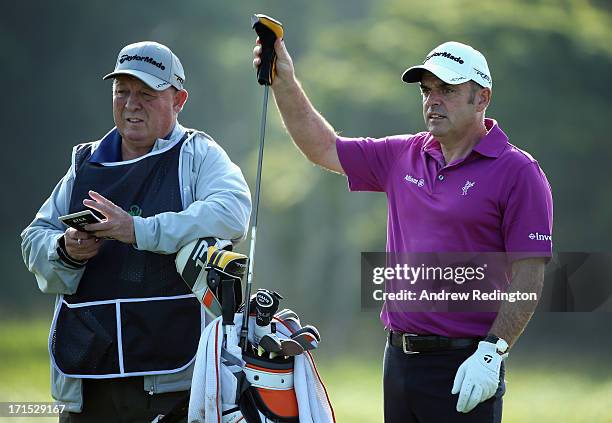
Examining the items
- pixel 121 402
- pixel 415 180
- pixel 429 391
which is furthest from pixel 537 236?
pixel 121 402

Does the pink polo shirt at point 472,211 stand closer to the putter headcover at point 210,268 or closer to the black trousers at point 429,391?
the black trousers at point 429,391

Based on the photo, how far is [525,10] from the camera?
19.8 meters

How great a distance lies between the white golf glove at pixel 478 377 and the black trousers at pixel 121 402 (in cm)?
103

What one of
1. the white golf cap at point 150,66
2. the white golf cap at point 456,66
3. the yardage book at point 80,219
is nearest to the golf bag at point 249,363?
the yardage book at point 80,219

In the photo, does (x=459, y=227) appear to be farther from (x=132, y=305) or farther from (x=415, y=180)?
(x=132, y=305)

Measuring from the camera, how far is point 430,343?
4035 millimetres

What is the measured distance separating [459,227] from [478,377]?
61 centimetres

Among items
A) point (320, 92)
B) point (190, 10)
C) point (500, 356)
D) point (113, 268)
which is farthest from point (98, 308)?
point (190, 10)

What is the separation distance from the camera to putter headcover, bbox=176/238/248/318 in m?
3.56

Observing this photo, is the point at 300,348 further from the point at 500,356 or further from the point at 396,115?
the point at 396,115

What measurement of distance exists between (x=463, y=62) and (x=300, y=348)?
142 centimetres

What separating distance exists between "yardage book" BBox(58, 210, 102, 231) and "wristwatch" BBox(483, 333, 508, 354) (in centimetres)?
148

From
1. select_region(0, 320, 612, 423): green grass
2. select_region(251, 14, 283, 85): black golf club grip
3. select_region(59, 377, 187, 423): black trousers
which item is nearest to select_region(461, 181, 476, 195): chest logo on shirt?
select_region(251, 14, 283, 85): black golf club grip

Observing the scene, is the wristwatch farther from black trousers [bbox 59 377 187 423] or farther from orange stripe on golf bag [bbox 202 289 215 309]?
black trousers [bbox 59 377 187 423]
